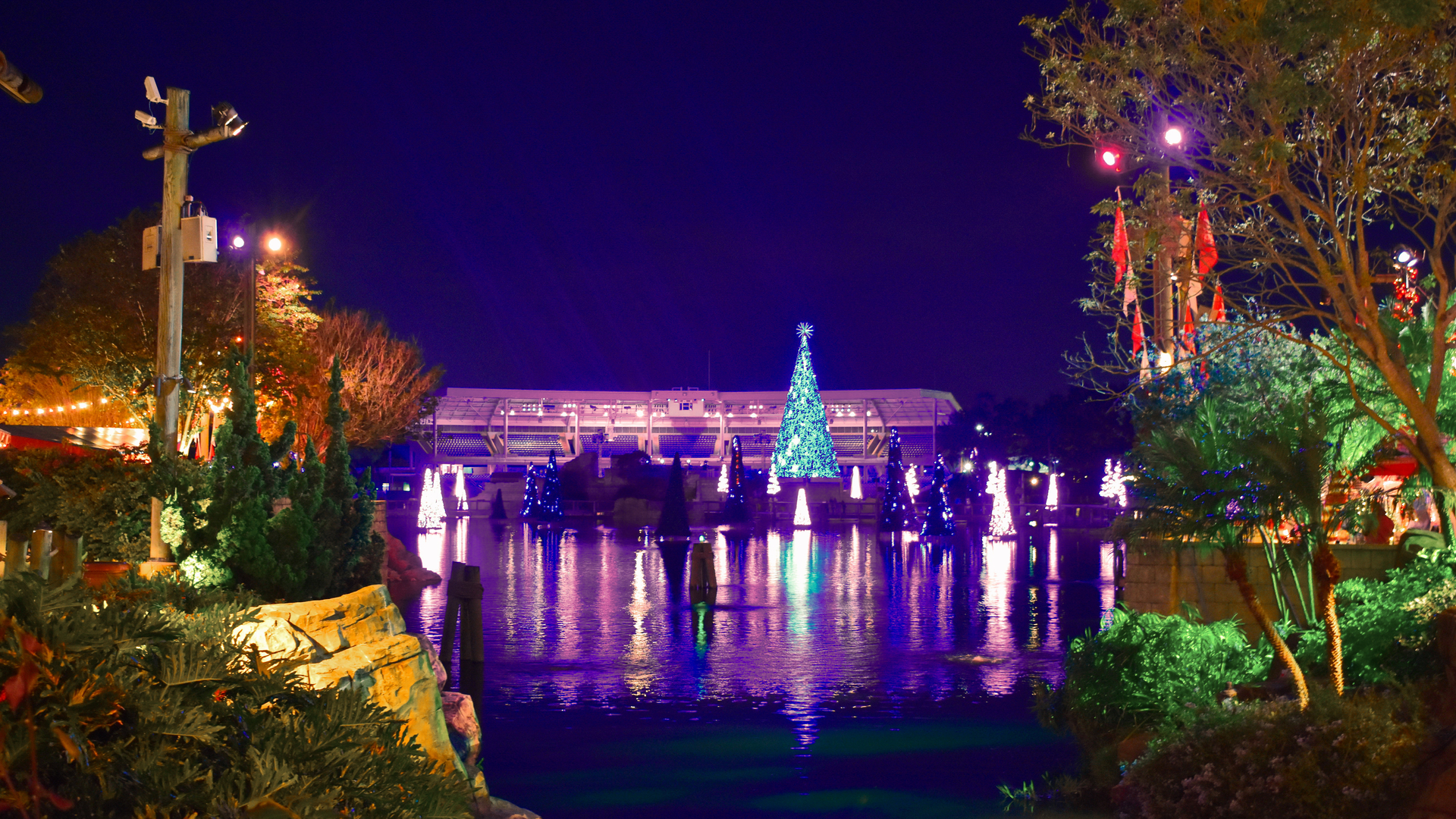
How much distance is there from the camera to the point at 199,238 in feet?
34.4

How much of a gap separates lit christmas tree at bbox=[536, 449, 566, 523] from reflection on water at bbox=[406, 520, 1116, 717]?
58.5 feet

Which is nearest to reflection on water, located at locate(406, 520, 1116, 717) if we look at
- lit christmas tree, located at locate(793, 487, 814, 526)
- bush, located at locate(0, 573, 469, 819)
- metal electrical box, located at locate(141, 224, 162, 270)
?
metal electrical box, located at locate(141, 224, 162, 270)

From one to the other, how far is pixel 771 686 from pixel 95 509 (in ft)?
27.8

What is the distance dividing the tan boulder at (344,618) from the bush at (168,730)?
314cm

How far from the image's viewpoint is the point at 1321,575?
8273 millimetres

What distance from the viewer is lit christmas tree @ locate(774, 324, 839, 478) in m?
57.9

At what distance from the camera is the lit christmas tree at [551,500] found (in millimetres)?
51406

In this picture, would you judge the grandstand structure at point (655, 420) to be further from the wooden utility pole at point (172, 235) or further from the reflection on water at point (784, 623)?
the wooden utility pole at point (172, 235)

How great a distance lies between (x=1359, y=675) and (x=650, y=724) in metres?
6.29

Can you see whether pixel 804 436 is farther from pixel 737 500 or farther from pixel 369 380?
pixel 369 380

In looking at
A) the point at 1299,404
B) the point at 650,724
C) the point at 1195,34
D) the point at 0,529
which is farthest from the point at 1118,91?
the point at 0,529

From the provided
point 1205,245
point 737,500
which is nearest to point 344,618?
point 1205,245

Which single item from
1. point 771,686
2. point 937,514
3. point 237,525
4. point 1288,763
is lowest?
point 771,686

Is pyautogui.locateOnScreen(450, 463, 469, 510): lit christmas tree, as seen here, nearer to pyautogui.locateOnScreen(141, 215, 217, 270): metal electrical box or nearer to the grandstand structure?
the grandstand structure
